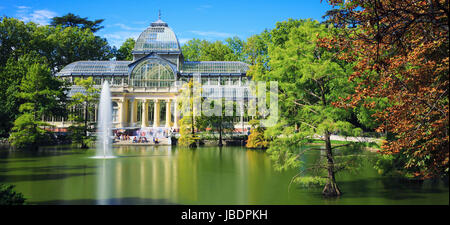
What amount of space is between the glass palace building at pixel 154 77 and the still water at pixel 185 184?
100ft

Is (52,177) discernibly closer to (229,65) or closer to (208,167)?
(208,167)

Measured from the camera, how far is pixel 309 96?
19219 mm

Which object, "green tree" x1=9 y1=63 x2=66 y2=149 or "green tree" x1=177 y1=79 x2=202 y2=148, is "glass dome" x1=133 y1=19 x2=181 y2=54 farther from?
"green tree" x1=9 y1=63 x2=66 y2=149

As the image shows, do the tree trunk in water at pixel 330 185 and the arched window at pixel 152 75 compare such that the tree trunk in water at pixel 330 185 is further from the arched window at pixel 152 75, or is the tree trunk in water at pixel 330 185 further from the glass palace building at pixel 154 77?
the arched window at pixel 152 75

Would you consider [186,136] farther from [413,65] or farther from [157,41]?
[413,65]

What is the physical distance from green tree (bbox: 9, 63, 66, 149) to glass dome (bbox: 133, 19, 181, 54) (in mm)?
23203

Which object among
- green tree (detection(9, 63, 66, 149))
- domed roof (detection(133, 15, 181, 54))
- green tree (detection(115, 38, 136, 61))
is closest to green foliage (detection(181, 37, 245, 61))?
green tree (detection(115, 38, 136, 61))

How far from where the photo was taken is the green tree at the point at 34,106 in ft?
122

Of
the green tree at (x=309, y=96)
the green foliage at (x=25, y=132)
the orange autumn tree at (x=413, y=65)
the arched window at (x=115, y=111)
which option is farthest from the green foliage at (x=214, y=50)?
the orange autumn tree at (x=413, y=65)

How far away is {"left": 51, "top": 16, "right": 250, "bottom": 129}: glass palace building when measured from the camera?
59594 mm

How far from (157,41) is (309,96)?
4955 centimetres

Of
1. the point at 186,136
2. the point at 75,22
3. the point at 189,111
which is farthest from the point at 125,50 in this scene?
the point at 186,136
